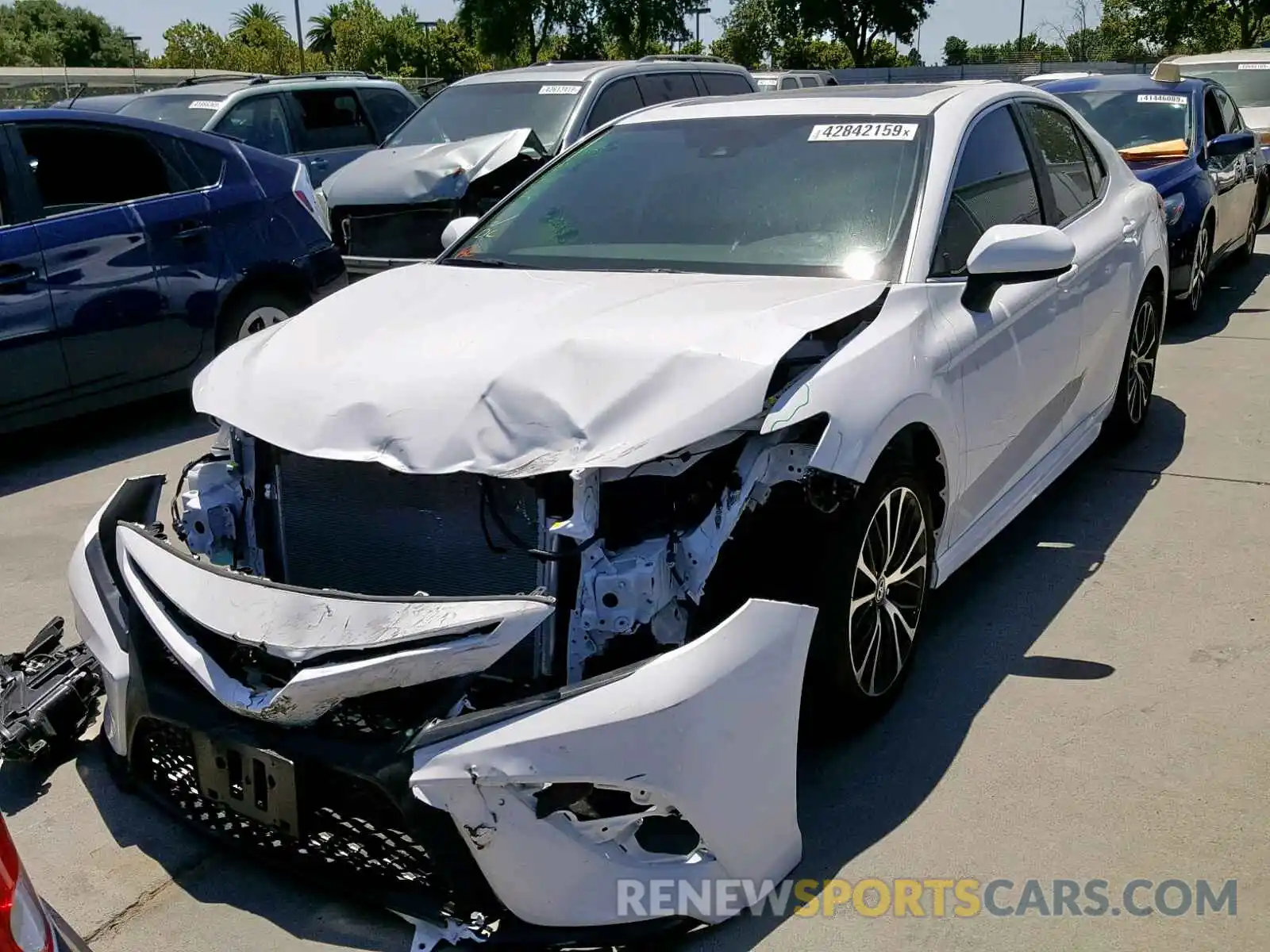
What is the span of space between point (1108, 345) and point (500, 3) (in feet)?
148

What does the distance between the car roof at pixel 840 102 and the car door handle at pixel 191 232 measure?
2919 millimetres

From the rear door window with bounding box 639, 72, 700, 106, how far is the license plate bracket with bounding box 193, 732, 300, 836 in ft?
24.8

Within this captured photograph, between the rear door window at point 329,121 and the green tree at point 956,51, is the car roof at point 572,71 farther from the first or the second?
the green tree at point 956,51

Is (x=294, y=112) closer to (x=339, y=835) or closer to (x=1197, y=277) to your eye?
(x=1197, y=277)

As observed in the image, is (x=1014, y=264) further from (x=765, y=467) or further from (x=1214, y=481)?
(x=1214, y=481)

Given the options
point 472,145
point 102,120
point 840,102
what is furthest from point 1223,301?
point 102,120

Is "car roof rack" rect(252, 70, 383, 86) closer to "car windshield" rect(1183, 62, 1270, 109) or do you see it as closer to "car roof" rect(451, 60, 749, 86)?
"car roof" rect(451, 60, 749, 86)

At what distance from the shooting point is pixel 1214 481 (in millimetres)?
5668

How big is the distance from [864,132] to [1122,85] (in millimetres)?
6671

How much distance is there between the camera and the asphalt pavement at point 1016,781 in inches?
110

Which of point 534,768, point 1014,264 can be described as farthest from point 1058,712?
point 534,768

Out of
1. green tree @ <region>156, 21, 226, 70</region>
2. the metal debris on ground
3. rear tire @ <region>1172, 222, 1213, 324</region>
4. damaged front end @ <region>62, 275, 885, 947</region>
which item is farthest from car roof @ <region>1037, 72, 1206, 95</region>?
green tree @ <region>156, 21, 226, 70</region>

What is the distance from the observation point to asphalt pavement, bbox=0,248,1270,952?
2.80 metres

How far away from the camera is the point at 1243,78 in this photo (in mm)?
14086
